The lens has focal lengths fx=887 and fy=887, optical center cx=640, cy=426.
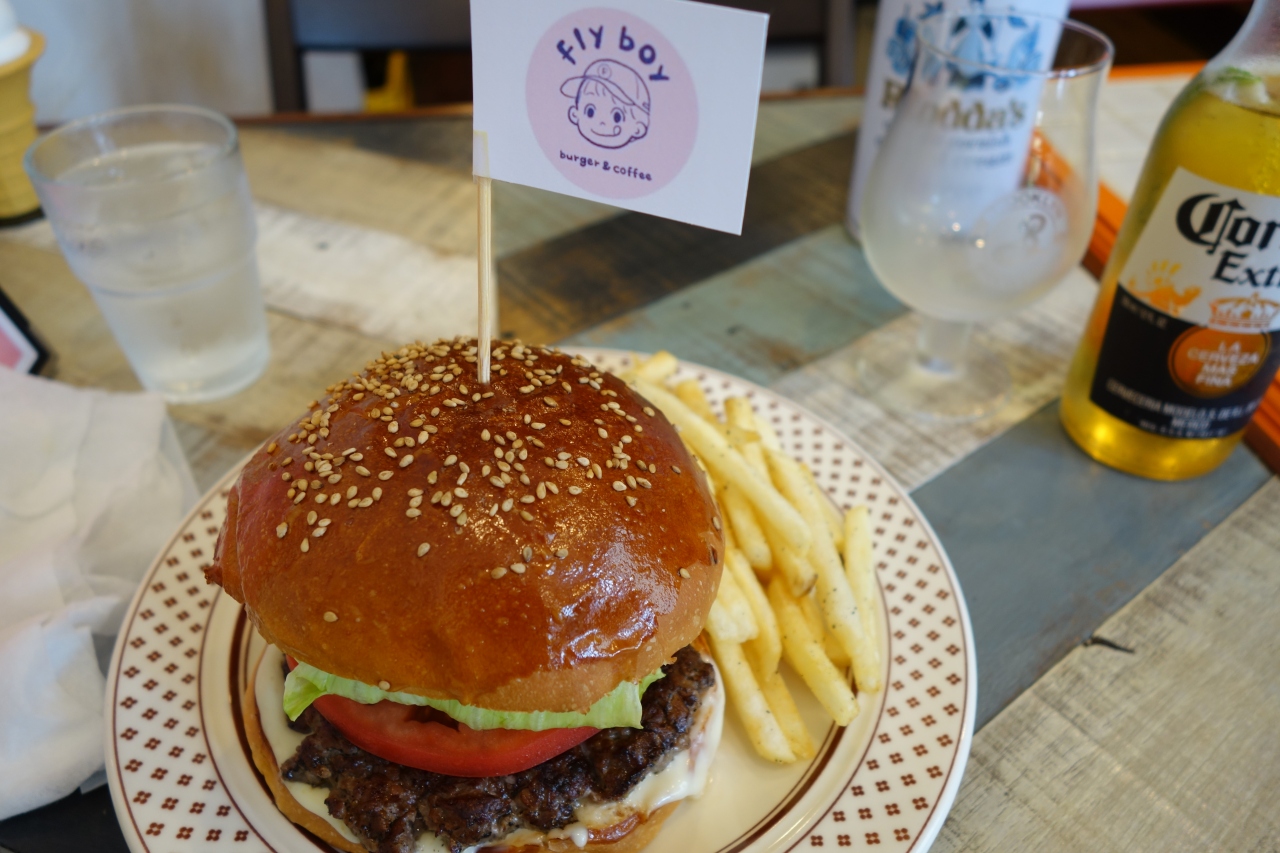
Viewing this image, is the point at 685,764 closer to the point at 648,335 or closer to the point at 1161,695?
the point at 1161,695

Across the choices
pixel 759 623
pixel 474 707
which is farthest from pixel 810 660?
pixel 474 707

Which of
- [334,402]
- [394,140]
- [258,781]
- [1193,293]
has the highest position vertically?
[1193,293]

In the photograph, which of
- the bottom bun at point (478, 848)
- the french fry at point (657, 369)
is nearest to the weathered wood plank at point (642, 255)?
the french fry at point (657, 369)

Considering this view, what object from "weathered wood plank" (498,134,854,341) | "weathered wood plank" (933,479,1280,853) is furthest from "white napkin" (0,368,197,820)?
"weathered wood plank" (933,479,1280,853)

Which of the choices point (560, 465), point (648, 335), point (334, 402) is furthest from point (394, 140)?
point (560, 465)

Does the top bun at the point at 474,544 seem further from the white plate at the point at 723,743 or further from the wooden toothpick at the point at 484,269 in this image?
the white plate at the point at 723,743
